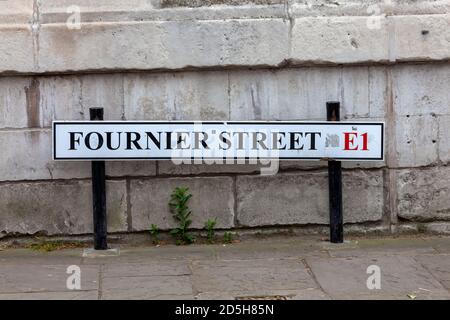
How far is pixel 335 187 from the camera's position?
7.38 meters

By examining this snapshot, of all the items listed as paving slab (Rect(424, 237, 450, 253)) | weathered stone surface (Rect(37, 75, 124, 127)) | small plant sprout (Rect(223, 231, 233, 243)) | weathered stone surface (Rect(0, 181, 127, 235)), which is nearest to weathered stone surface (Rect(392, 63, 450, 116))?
paving slab (Rect(424, 237, 450, 253))

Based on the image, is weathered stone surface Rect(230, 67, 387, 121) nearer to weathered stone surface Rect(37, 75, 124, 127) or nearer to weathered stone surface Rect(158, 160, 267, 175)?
weathered stone surface Rect(158, 160, 267, 175)

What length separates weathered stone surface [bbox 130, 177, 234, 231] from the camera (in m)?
7.56

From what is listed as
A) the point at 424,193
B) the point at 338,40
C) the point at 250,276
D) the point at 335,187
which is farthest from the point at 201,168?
the point at 424,193

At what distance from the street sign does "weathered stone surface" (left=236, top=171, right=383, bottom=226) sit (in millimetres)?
369

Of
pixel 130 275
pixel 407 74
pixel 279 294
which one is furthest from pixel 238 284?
pixel 407 74

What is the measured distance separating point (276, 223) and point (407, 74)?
1768mm

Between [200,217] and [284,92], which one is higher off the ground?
[284,92]

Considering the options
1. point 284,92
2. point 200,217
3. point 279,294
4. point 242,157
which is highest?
point 284,92

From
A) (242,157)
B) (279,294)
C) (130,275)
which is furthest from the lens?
(242,157)

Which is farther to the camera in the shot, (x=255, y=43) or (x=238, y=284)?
(x=255, y=43)

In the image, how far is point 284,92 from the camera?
756cm

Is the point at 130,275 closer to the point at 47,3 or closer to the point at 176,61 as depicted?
the point at 176,61

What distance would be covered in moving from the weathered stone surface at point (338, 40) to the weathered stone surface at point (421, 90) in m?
0.31
